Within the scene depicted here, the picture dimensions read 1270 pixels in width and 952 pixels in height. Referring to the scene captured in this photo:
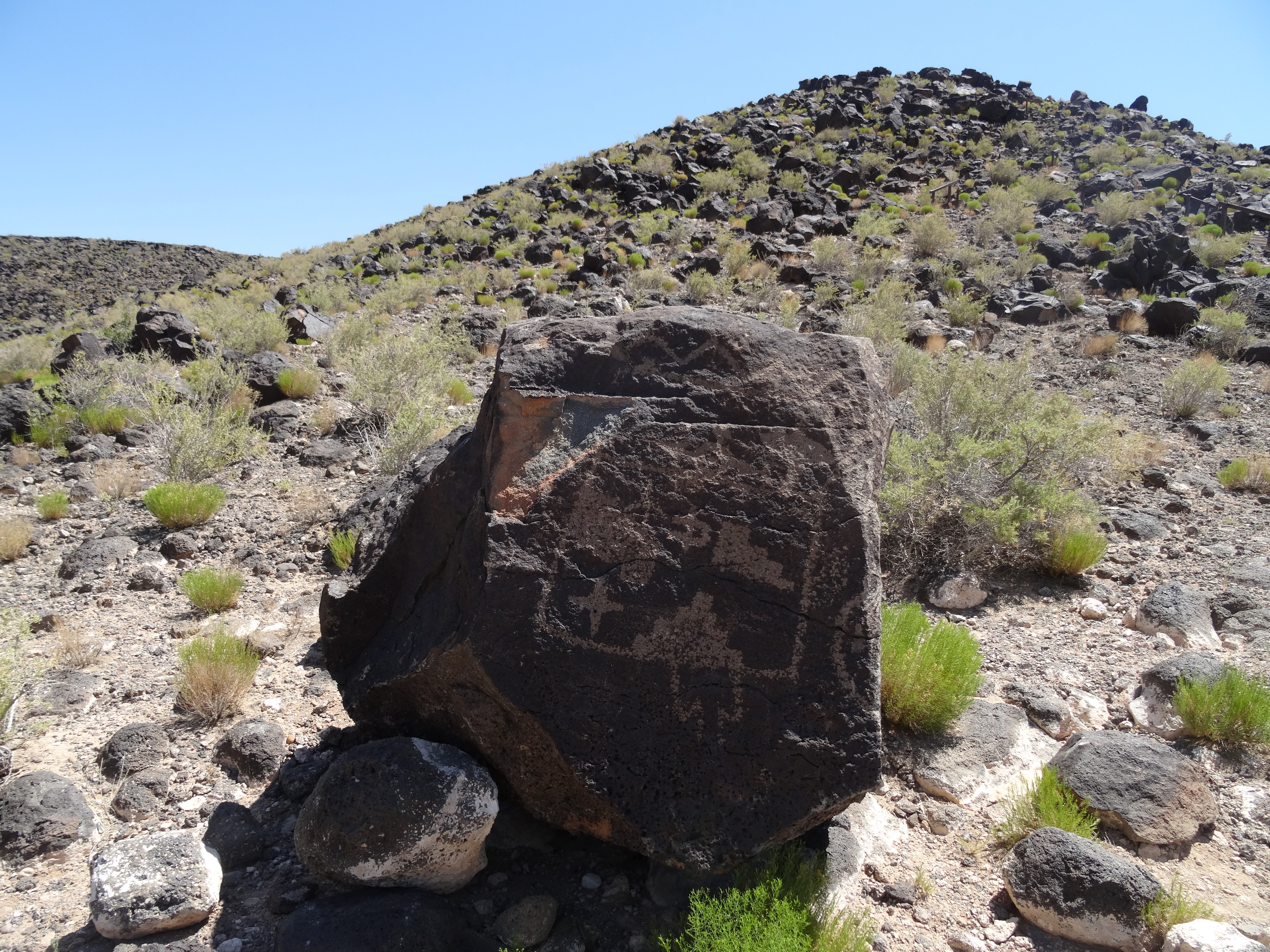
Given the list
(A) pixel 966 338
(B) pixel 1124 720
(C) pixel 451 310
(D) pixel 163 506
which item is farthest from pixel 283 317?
(B) pixel 1124 720

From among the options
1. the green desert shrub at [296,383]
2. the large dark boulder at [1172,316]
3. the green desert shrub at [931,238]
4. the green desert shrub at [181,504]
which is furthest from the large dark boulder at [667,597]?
the green desert shrub at [931,238]

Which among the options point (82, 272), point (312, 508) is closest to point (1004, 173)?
point (312, 508)

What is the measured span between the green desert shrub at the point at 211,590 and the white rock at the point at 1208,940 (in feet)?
17.7

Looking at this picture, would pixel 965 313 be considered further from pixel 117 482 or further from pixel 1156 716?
pixel 117 482

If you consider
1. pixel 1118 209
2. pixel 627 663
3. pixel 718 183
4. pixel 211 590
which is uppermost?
pixel 718 183

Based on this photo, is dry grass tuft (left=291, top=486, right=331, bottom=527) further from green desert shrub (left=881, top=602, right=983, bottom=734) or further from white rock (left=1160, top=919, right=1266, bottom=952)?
white rock (left=1160, top=919, right=1266, bottom=952)

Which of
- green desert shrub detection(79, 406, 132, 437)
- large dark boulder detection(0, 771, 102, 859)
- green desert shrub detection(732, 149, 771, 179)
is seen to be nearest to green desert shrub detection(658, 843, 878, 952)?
large dark boulder detection(0, 771, 102, 859)

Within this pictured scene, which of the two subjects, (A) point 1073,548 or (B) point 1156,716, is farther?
(A) point 1073,548

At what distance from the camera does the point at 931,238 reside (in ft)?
57.7

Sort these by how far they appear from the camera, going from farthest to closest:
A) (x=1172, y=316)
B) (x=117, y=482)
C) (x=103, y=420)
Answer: (x=1172, y=316) < (x=103, y=420) < (x=117, y=482)

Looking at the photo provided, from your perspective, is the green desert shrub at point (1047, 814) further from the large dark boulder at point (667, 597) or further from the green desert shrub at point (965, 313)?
the green desert shrub at point (965, 313)

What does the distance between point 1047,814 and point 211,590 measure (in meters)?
5.09

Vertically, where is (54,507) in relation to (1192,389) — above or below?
below

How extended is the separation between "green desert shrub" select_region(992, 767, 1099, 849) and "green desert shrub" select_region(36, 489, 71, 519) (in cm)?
778
